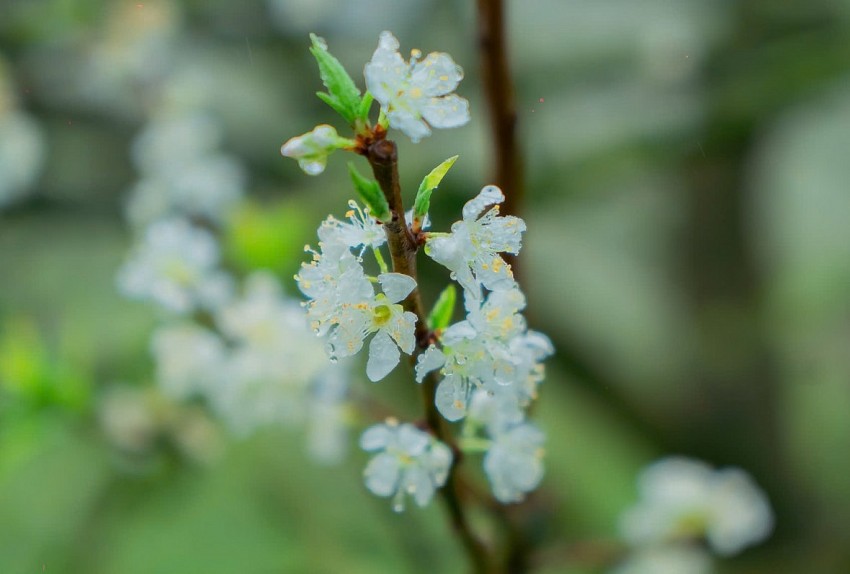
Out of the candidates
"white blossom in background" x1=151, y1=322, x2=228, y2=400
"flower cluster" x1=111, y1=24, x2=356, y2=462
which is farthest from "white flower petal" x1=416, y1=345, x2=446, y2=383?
"white blossom in background" x1=151, y1=322, x2=228, y2=400

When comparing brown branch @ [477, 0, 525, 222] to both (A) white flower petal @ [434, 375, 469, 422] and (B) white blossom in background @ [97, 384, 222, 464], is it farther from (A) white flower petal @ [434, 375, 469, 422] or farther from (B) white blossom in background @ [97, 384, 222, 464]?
(B) white blossom in background @ [97, 384, 222, 464]

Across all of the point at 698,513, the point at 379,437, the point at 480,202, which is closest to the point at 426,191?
the point at 480,202

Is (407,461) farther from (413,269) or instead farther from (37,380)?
(37,380)

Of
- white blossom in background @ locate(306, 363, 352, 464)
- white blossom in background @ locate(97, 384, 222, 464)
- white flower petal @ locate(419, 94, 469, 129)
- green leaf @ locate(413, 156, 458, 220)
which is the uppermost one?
white flower petal @ locate(419, 94, 469, 129)

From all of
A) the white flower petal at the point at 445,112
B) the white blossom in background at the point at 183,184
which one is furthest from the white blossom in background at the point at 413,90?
the white blossom in background at the point at 183,184

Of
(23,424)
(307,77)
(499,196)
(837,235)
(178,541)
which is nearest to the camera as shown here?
(499,196)

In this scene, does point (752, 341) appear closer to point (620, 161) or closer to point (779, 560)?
point (779, 560)

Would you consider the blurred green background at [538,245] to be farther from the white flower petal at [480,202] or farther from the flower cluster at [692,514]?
the white flower petal at [480,202]

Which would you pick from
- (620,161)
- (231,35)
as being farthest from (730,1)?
(231,35)
